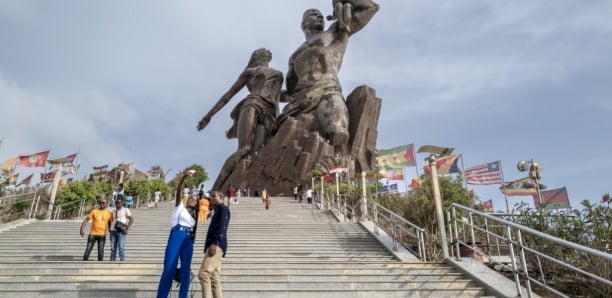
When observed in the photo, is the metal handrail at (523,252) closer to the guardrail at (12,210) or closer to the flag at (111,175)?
the guardrail at (12,210)

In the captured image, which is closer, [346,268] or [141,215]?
[346,268]

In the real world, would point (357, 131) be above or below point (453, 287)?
above

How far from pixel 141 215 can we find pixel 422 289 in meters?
10.6

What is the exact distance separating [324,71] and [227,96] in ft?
23.9

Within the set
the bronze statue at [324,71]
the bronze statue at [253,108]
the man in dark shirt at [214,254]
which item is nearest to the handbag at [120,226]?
the man in dark shirt at [214,254]

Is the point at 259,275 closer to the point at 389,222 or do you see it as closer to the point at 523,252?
the point at 523,252

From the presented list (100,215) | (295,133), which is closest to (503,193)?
(295,133)

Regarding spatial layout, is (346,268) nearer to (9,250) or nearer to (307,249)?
(307,249)

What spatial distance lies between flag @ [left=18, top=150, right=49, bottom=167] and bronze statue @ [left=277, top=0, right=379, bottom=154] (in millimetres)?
13264

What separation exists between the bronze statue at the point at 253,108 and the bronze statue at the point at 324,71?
1.20m

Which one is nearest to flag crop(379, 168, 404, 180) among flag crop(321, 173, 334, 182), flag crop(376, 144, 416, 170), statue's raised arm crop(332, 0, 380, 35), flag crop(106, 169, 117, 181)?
flag crop(376, 144, 416, 170)

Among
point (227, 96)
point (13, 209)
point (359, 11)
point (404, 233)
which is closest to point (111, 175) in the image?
point (227, 96)

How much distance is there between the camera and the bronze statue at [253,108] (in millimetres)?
25219

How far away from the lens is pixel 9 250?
7.50 meters
